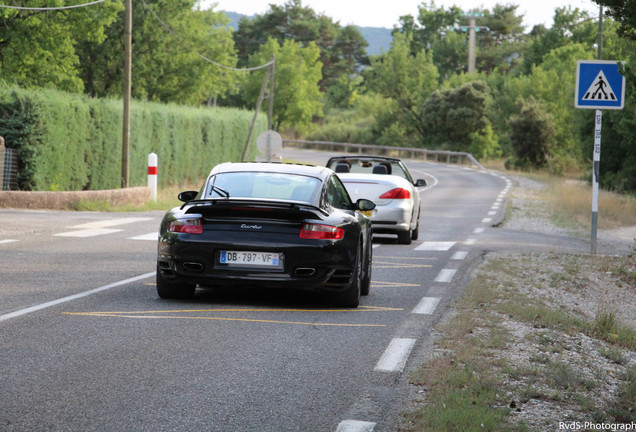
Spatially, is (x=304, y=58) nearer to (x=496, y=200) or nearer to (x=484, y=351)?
(x=496, y=200)

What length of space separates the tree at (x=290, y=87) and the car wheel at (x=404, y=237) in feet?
237

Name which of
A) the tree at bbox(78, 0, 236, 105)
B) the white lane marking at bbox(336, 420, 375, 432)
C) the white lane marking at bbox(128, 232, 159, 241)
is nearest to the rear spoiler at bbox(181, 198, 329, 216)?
the white lane marking at bbox(336, 420, 375, 432)

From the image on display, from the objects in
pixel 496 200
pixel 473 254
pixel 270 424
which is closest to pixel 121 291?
pixel 270 424

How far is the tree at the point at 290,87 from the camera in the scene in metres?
89.6

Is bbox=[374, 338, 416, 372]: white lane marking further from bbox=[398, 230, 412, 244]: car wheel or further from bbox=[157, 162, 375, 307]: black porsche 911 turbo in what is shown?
bbox=[398, 230, 412, 244]: car wheel

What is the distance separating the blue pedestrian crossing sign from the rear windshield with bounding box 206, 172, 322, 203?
284 inches

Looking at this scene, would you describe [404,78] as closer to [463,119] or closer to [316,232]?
[463,119]

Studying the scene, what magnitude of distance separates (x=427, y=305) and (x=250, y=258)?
74.5 inches

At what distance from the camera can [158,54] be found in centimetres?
4791

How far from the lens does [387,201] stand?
17328mm

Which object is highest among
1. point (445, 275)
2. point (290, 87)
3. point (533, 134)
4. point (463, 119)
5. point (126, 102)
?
point (290, 87)

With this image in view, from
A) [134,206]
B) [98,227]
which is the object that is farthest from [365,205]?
[134,206]

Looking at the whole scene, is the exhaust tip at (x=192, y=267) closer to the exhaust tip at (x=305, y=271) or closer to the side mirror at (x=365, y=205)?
the exhaust tip at (x=305, y=271)

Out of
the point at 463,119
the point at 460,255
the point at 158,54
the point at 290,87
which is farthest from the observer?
the point at 290,87
